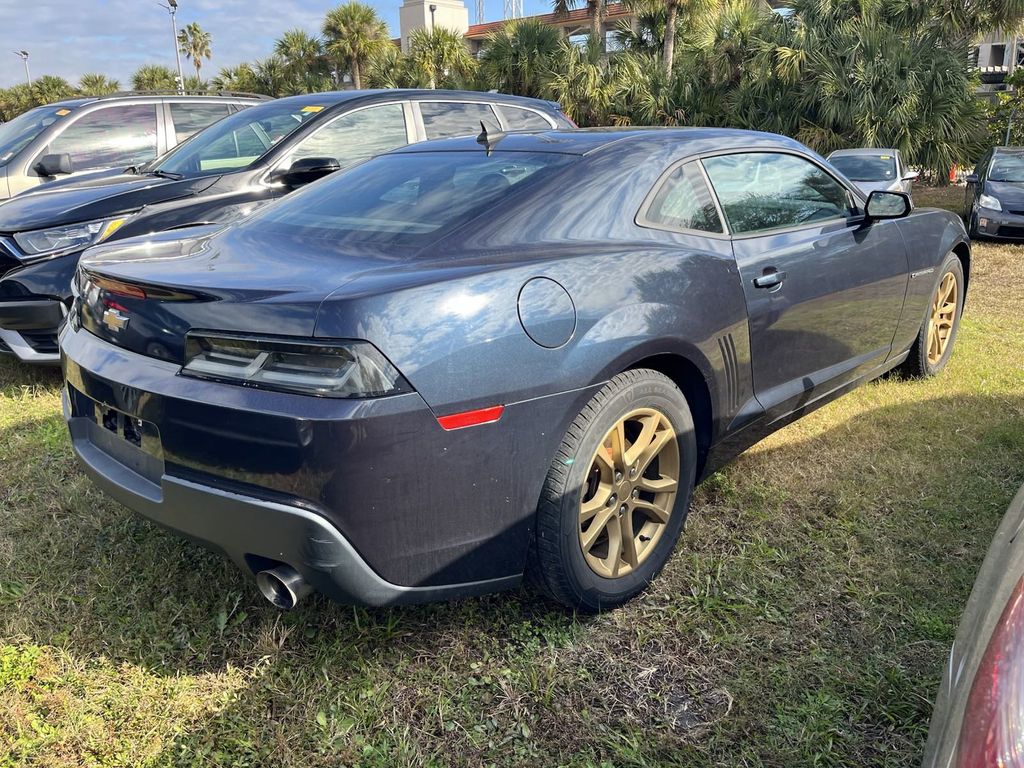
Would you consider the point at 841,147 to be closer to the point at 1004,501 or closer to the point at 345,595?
the point at 1004,501

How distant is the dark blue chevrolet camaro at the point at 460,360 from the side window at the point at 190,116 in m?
4.37

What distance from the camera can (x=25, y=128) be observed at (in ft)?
22.3

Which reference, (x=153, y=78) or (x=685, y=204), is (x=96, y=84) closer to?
(x=153, y=78)

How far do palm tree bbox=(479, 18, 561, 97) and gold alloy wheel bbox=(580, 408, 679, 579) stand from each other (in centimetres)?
2071

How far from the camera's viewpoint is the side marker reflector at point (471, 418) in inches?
78.0

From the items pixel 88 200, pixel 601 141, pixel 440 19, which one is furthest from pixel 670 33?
pixel 440 19

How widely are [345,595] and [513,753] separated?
0.57 meters

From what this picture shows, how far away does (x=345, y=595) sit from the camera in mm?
2023

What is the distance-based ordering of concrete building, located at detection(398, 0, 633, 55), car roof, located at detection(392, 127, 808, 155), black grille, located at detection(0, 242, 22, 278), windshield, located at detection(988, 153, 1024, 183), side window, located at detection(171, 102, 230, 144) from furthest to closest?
1. concrete building, located at detection(398, 0, 633, 55)
2. windshield, located at detection(988, 153, 1024, 183)
3. side window, located at detection(171, 102, 230, 144)
4. black grille, located at detection(0, 242, 22, 278)
5. car roof, located at detection(392, 127, 808, 155)

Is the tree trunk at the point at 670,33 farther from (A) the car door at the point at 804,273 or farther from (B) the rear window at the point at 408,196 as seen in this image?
(B) the rear window at the point at 408,196

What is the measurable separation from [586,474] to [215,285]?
1.10 metres

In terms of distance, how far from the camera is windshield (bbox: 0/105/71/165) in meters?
6.49

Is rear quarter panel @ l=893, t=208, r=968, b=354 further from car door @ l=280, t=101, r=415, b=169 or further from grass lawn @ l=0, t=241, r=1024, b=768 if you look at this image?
car door @ l=280, t=101, r=415, b=169

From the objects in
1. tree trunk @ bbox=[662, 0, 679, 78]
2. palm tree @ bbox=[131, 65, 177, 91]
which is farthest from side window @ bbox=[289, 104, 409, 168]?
palm tree @ bbox=[131, 65, 177, 91]
